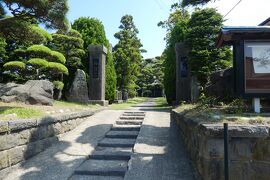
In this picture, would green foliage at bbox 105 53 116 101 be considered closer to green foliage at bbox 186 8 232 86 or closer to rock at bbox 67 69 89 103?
rock at bbox 67 69 89 103

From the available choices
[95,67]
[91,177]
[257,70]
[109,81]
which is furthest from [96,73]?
[257,70]

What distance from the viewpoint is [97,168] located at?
571 cm

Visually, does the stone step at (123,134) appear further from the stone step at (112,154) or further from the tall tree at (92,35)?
the tall tree at (92,35)

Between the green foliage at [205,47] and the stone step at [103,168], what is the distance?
760 centimetres

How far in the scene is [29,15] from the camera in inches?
310

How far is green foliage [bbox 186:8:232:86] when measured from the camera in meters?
12.6

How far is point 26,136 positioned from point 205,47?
29.6 feet

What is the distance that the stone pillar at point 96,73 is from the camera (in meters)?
14.6

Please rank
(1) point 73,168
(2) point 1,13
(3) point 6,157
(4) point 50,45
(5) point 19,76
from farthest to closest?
1. (4) point 50,45
2. (5) point 19,76
3. (2) point 1,13
4. (1) point 73,168
5. (3) point 6,157

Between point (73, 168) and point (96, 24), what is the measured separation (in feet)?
36.4

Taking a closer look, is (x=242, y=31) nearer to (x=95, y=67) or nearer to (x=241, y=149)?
(x=241, y=149)

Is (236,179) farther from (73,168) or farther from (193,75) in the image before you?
(193,75)

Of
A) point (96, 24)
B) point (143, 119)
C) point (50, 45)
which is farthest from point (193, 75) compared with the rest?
point (50, 45)

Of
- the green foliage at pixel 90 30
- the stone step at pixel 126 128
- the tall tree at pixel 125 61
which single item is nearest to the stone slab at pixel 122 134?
the stone step at pixel 126 128
